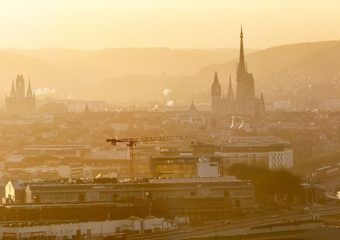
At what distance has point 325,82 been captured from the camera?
518 ft

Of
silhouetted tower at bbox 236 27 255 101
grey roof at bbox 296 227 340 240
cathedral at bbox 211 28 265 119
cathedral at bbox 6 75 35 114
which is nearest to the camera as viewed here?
grey roof at bbox 296 227 340 240

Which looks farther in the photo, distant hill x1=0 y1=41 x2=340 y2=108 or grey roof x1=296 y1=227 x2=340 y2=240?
distant hill x1=0 y1=41 x2=340 y2=108

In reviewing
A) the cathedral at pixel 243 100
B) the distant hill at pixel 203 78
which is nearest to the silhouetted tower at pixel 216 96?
the cathedral at pixel 243 100

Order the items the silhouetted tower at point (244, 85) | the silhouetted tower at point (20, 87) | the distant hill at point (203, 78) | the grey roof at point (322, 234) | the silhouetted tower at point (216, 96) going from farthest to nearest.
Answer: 1. the distant hill at point (203, 78)
2. the silhouetted tower at point (20, 87)
3. the silhouetted tower at point (216, 96)
4. the silhouetted tower at point (244, 85)
5. the grey roof at point (322, 234)

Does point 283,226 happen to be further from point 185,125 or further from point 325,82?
point 325,82

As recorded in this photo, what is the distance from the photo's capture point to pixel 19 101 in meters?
118

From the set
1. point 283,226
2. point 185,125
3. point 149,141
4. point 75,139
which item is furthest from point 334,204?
point 185,125

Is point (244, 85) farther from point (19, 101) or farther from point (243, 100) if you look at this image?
point (19, 101)

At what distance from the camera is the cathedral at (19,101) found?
115438mm

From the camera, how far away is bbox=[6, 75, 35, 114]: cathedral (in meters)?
115

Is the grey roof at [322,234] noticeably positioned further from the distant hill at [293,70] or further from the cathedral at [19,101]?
the distant hill at [293,70]

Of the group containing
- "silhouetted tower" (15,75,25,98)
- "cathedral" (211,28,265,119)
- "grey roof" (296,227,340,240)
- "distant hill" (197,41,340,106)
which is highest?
"distant hill" (197,41,340,106)

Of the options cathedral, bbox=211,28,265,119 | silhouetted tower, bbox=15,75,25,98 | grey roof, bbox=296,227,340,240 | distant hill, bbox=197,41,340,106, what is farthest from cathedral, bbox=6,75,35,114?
grey roof, bbox=296,227,340,240

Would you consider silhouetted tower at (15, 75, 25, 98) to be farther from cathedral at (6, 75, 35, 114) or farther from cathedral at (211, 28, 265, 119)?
cathedral at (211, 28, 265, 119)
